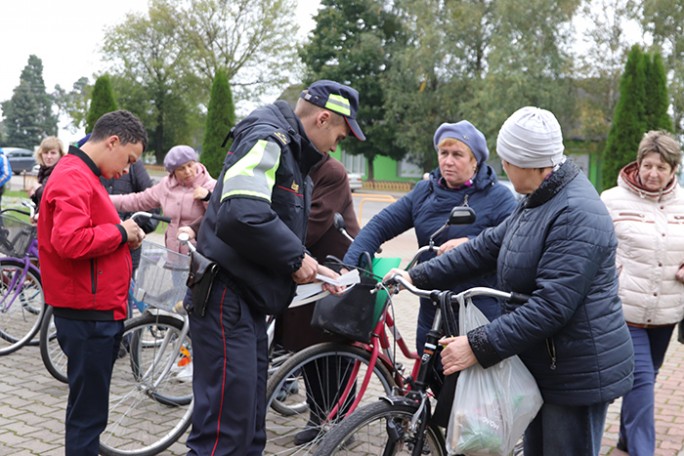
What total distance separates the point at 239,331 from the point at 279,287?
0.79 ft

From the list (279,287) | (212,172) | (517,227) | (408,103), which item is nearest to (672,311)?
(517,227)

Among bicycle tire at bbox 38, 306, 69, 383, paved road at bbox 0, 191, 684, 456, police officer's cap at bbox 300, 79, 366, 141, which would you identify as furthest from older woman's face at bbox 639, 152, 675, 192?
bicycle tire at bbox 38, 306, 69, 383

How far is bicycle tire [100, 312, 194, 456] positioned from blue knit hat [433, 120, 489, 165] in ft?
6.20

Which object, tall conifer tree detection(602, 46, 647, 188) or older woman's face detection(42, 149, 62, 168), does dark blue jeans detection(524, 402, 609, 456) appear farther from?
tall conifer tree detection(602, 46, 647, 188)

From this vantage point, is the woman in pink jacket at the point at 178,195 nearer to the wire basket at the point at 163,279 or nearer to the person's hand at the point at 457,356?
the wire basket at the point at 163,279

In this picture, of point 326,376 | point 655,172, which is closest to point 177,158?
point 326,376

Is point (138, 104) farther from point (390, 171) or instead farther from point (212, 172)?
point (212, 172)

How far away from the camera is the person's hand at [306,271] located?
10.0ft

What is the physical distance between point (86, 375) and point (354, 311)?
4.11 ft

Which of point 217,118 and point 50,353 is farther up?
point 217,118

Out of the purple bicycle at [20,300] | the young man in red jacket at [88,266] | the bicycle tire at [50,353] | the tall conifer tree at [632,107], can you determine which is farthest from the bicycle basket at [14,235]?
the tall conifer tree at [632,107]

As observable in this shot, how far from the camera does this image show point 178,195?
5582mm

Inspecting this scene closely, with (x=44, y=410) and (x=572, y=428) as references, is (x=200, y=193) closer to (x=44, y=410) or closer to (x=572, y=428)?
(x=44, y=410)

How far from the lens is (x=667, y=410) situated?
18.6 ft
